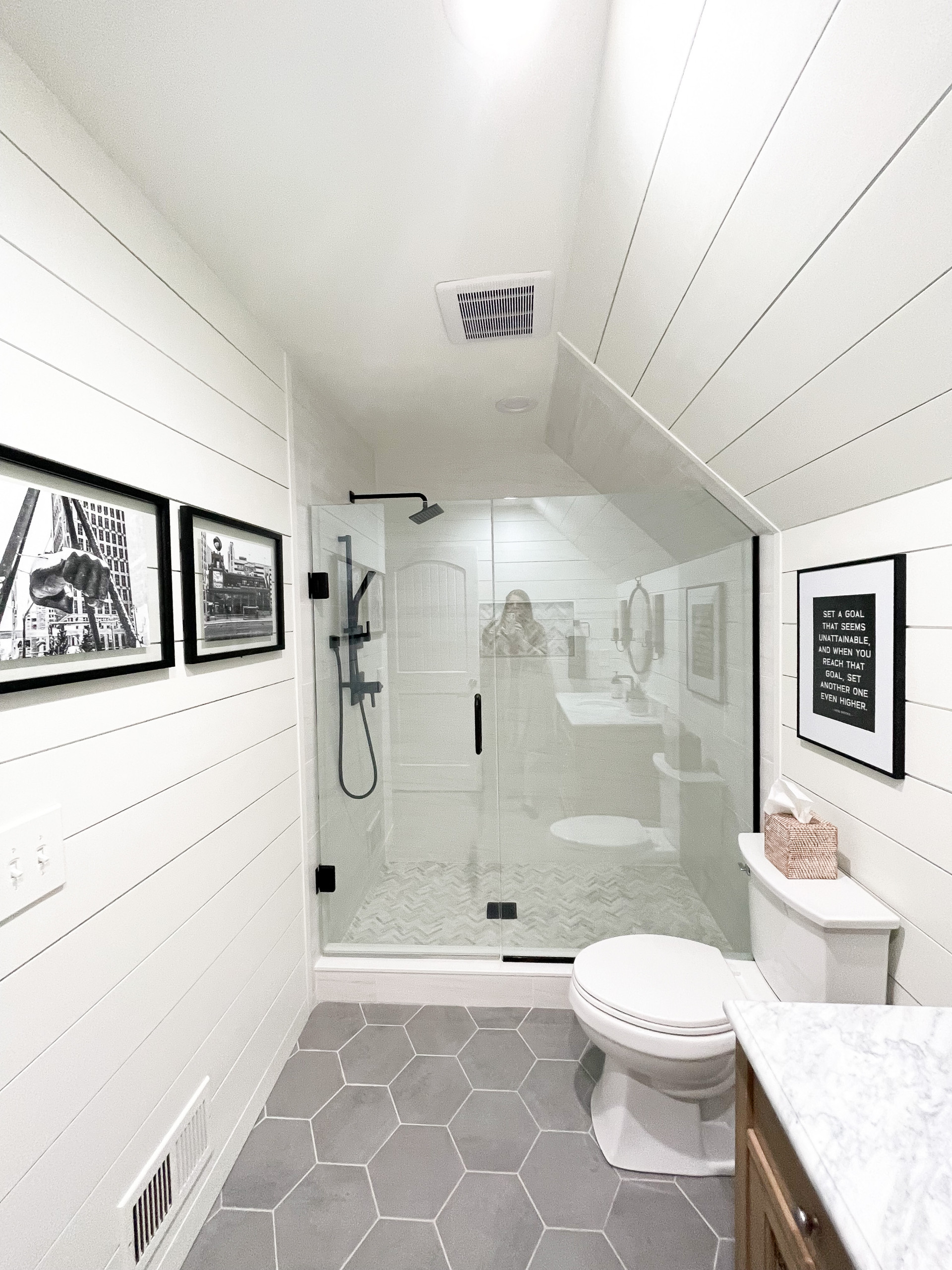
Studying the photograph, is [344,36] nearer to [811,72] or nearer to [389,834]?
[811,72]

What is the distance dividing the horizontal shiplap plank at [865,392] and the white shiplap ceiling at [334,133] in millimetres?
654

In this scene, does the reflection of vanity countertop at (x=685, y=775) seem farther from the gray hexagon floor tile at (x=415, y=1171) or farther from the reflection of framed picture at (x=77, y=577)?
the reflection of framed picture at (x=77, y=577)

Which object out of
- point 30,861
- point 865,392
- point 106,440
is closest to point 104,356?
point 106,440

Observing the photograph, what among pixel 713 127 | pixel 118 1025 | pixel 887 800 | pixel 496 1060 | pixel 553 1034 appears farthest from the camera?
pixel 553 1034

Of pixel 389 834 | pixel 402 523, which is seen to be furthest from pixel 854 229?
pixel 389 834

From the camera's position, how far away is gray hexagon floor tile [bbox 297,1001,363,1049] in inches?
81.7

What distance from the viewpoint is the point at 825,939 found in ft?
4.61

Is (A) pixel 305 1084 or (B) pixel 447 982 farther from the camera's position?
(B) pixel 447 982

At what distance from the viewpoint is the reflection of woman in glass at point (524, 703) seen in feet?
7.65

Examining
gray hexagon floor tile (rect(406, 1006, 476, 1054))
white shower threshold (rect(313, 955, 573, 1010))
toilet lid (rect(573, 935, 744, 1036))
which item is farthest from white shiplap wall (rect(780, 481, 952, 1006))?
gray hexagon floor tile (rect(406, 1006, 476, 1054))

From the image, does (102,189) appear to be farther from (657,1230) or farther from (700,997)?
(657,1230)

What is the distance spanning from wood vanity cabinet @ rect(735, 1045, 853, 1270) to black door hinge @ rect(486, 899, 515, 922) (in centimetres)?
132

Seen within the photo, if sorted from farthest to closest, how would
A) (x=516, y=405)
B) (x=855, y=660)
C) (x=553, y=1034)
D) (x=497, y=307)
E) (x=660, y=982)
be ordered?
(x=516, y=405) < (x=553, y=1034) < (x=497, y=307) < (x=660, y=982) < (x=855, y=660)

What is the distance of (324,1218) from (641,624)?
1.89 meters
